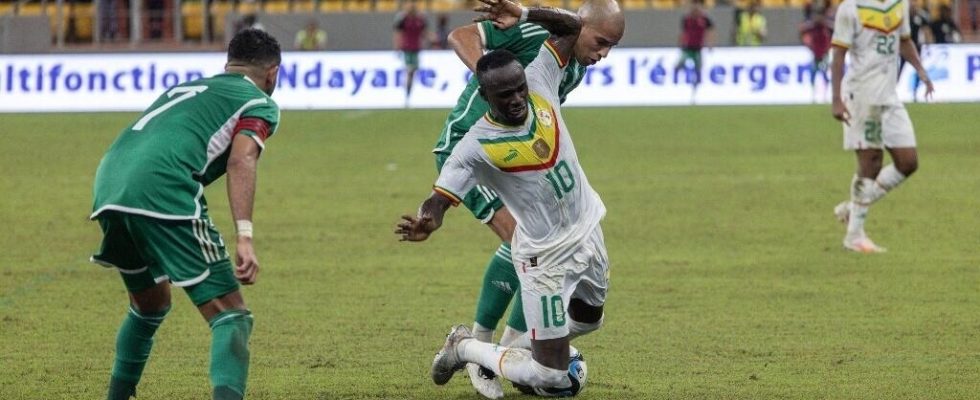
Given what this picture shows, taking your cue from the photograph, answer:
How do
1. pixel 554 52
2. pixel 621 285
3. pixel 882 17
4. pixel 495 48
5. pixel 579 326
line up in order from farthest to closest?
pixel 882 17, pixel 621 285, pixel 495 48, pixel 579 326, pixel 554 52

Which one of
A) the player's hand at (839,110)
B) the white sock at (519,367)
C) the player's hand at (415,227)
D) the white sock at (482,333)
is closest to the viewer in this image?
the player's hand at (415,227)

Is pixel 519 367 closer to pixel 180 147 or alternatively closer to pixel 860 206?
pixel 180 147

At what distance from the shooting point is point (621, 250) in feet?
38.7

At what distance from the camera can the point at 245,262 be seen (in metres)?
5.68

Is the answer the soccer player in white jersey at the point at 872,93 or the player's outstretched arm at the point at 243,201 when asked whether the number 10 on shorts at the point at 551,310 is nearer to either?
the player's outstretched arm at the point at 243,201

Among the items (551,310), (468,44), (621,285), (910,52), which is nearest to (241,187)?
(551,310)

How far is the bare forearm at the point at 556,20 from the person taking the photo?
6.67 metres

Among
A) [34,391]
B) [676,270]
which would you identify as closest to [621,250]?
[676,270]

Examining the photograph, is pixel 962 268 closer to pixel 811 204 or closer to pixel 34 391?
pixel 811 204

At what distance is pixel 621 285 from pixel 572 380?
3344 millimetres

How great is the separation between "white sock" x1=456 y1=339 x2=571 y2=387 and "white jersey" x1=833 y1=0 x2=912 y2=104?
A: 5678mm

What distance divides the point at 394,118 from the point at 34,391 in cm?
1819

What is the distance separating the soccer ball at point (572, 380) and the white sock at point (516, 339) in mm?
218

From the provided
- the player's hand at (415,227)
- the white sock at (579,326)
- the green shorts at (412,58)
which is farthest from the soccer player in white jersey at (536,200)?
the green shorts at (412,58)
